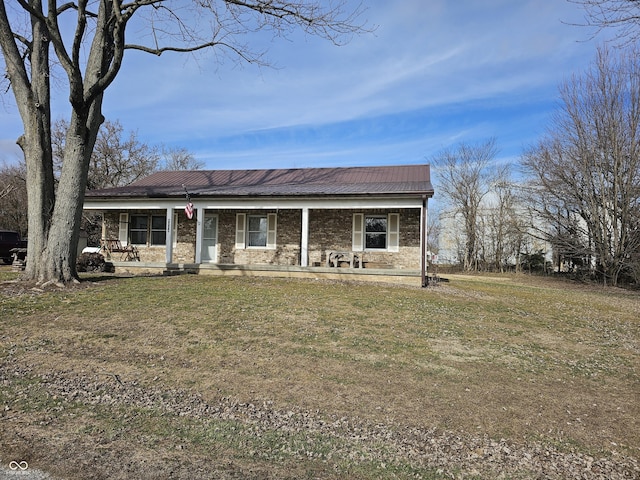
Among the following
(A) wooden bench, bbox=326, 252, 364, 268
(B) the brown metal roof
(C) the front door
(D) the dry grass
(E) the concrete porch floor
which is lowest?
(D) the dry grass

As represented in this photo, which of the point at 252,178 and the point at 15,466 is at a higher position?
the point at 252,178

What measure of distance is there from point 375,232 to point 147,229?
9678 millimetres

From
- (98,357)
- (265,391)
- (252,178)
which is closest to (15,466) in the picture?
(265,391)

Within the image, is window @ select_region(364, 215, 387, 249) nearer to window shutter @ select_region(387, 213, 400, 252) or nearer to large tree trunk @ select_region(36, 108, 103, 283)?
window shutter @ select_region(387, 213, 400, 252)

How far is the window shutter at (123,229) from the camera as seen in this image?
1788cm

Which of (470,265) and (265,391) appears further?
(470,265)

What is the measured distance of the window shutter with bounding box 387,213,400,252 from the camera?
50.5 ft

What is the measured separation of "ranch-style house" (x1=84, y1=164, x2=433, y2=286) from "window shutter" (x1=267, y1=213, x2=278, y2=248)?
0.05 meters

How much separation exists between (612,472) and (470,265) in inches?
1076

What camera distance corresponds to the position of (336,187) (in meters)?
15.2

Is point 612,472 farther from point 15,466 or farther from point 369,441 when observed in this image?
point 15,466

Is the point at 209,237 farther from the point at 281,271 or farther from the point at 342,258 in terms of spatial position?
the point at 342,258

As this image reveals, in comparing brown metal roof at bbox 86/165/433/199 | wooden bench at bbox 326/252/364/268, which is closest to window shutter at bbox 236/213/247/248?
brown metal roof at bbox 86/165/433/199

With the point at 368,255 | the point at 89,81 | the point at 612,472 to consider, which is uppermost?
the point at 89,81
